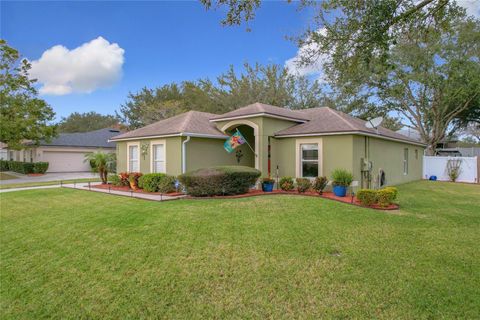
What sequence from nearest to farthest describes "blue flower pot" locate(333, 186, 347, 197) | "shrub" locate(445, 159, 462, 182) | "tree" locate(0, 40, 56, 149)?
1. "blue flower pot" locate(333, 186, 347, 197)
2. "shrub" locate(445, 159, 462, 182)
3. "tree" locate(0, 40, 56, 149)

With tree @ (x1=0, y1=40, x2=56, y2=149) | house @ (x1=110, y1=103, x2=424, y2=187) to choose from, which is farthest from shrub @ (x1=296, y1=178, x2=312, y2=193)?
tree @ (x1=0, y1=40, x2=56, y2=149)

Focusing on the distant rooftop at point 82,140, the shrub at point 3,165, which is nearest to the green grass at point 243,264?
the distant rooftop at point 82,140

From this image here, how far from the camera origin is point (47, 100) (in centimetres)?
3055

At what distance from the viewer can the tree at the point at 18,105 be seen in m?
26.6

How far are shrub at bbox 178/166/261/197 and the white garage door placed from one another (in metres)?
24.9

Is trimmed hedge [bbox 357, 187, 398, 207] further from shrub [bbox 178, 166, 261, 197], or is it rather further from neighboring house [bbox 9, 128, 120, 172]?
neighboring house [bbox 9, 128, 120, 172]

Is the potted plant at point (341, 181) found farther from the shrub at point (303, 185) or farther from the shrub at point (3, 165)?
the shrub at point (3, 165)

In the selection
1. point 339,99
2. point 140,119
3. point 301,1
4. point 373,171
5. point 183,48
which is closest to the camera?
point 301,1

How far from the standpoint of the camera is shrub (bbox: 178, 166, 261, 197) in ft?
37.4

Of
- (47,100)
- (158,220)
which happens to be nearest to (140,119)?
(47,100)

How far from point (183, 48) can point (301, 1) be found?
14.0 meters

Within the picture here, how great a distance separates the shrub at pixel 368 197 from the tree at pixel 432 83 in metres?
11.8

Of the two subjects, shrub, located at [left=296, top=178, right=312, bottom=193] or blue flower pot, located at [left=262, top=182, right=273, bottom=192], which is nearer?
shrub, located at [left=296, top=178, right=312, bottom=193]

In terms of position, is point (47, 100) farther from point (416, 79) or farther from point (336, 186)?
point (416, 79)
